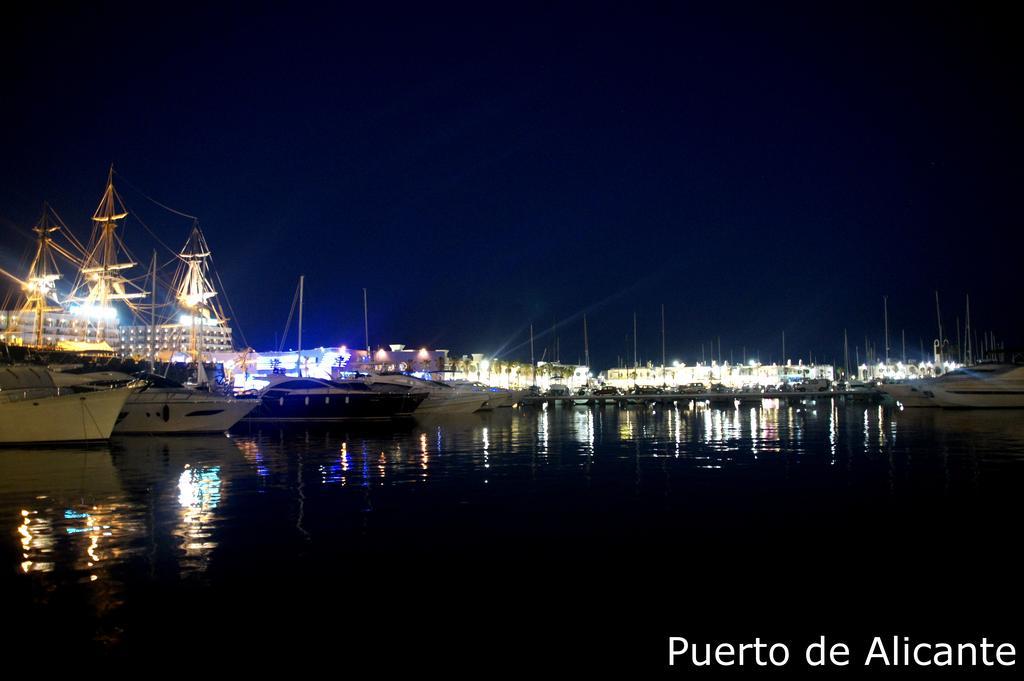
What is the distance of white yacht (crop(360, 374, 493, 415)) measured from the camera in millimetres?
59750

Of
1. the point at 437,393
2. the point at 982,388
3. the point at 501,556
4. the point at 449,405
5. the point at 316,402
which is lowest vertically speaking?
the point at 501,556

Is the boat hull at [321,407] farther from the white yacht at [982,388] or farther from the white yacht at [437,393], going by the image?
the white yacht at [982,388]

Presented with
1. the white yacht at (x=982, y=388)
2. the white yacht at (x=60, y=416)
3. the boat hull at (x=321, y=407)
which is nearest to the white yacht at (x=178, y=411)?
the white yacht at (x=60, y=416)

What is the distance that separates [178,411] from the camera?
125 feet

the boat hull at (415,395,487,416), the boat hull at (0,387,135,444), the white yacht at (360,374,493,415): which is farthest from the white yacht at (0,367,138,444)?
the boat hull at (415,395,487,416)

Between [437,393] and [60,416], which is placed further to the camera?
[437,393]

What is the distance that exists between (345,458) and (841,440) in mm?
20032

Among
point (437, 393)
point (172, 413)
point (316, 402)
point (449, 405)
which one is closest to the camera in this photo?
point (172, 413)

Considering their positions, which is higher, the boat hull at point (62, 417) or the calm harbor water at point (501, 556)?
the boat hull at point (62, 417)

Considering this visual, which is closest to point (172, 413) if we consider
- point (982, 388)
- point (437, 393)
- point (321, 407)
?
point (321, 407)

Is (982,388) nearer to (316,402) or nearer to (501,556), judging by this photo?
(316,402)

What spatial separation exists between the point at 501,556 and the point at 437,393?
52.7 meters

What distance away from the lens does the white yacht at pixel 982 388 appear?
5950cm

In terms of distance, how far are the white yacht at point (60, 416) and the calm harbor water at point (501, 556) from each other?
30.3 feet
